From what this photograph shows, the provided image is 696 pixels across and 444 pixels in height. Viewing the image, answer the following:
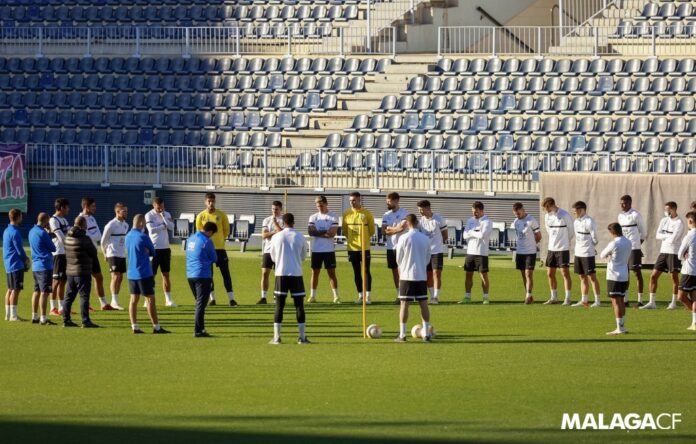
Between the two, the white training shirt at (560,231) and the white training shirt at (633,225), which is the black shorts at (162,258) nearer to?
the white training shirt at (560,231)

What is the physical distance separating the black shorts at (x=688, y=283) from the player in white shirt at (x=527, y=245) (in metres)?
3.92

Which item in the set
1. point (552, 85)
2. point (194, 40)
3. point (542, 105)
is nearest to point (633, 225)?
point (542, 105)

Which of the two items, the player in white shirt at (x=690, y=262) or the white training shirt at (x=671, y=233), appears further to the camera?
the white training shirt at (x=671, y=233)

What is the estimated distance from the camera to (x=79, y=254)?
23328mm

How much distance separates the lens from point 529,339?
864 inches

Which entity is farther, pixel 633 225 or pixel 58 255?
pixel 633 225

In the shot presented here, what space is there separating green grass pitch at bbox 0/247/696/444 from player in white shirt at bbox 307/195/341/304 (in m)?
0.81

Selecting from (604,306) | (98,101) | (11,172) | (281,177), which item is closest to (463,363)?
(604,306)

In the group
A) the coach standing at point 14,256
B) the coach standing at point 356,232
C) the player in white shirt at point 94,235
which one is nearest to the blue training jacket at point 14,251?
the coach standing at point 14,256

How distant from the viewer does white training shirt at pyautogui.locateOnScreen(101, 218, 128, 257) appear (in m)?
25.3

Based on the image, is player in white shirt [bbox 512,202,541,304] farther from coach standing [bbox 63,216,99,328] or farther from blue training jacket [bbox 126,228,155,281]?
coach standing [bbox 63,216,99,328]

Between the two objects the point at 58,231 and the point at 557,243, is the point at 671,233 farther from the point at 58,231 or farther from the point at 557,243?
the point at 58,231

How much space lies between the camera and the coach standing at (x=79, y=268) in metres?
23.3

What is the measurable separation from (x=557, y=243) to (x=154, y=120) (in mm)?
18308
